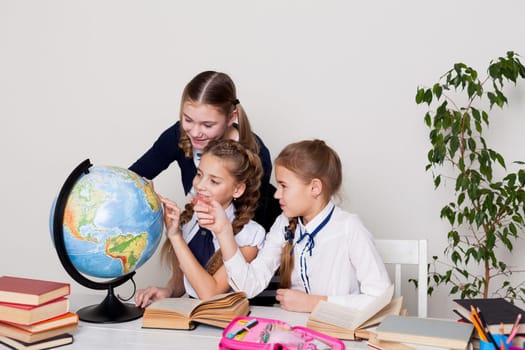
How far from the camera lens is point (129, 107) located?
3941 mm

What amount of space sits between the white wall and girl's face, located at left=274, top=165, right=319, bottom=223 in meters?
1.32

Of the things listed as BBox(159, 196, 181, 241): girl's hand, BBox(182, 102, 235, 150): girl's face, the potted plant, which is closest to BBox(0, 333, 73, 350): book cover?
BBox(159, 196, 181, 241): girl's hand

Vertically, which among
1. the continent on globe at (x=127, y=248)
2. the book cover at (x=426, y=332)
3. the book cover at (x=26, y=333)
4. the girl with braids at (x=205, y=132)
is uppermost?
the girl with braids at (x=205, y=132)

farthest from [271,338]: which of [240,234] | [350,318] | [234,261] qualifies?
[240,234]

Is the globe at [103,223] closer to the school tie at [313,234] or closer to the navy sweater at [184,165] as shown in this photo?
the school tie at [313,234]

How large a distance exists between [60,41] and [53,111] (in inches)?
17.9

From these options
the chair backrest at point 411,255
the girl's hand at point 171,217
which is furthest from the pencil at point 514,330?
the girl's hand at point 171,217

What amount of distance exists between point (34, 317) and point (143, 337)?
315 mm

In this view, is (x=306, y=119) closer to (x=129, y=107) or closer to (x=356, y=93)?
(x=356, y=93)

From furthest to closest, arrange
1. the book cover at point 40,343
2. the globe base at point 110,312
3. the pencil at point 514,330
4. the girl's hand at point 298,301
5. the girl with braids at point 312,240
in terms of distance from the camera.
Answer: the girl with braids at point 312,240, the girl's hand at point 298,301, the globe base at point 110,312, the book cover at point 40,343, the pencil at point 514,330

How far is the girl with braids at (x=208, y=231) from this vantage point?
2.21 m

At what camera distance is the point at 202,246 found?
2.44 meters

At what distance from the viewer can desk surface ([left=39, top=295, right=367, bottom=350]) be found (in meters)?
1.78

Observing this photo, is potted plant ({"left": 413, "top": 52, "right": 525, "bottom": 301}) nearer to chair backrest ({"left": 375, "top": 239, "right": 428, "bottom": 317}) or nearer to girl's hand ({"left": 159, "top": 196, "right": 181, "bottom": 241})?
chair backrest ({"left": 375, "top": 239, "right": 428, "bottom": 317})
